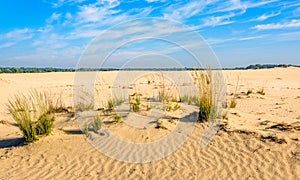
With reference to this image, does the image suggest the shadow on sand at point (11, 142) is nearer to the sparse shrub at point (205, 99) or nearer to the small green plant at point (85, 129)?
the small green plant at point (85, 129)

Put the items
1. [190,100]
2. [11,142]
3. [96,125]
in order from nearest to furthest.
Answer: [11,142], [96,125], [190,100]

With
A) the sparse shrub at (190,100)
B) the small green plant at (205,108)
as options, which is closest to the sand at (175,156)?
the small green plant at (205,108)

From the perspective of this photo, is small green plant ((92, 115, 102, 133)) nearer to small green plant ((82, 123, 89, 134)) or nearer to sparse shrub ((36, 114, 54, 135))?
small green plant ((82, 123, 89, 134))

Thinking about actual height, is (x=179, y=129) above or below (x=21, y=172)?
above

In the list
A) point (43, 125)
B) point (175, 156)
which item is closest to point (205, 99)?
point (175, 156)

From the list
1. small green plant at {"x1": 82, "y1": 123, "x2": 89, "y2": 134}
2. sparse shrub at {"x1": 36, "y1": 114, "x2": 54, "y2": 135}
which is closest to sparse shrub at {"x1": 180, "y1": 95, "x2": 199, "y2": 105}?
small green plant at {"x1": 82, "y1": 123, "x2": 89, "y2": 134}

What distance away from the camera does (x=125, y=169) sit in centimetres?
510

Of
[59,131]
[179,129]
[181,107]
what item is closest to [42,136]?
[59,131]

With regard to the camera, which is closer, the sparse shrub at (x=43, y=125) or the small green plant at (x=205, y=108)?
the sparse shrub at (x=43, y=125)

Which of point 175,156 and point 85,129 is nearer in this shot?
point 175,156

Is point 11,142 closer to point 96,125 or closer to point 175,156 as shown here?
point 96,125

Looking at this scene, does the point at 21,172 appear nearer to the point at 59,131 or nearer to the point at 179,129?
the point at 59,131

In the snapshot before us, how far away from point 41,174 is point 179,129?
9.67ft

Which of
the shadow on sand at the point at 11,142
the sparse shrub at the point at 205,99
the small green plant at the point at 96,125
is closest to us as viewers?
the shadow on sand at the point at 11,142
